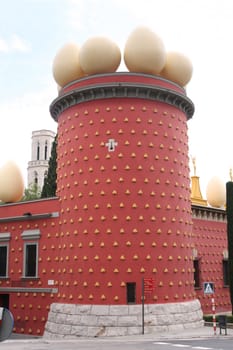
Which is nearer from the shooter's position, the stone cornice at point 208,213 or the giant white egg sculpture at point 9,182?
the stone cornice at point 208,213

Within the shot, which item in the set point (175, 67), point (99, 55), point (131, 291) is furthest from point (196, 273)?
point (99, 55)

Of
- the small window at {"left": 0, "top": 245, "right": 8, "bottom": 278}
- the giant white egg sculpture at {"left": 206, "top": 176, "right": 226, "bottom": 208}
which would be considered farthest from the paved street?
the giant white egg sculpture at {"left": 206, "top": 176, "right": 226, "bottom": 208}

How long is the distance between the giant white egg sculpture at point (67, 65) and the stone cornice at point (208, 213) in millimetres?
11421

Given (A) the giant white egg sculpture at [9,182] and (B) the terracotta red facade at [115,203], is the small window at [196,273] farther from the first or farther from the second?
(A) the giant white egg sculpture at [9,182]

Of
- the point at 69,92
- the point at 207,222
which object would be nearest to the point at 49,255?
the point at 69,92

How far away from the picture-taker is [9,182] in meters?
30.0

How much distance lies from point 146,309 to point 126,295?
3.84 ft

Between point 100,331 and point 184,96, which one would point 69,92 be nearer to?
point 184,96

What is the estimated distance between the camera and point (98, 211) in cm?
2292

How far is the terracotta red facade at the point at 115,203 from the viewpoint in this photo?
22406mm

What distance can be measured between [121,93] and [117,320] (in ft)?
38.0

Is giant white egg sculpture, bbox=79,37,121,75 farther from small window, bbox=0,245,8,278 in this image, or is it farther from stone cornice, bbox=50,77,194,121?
small window, bbox=0,245,8,278

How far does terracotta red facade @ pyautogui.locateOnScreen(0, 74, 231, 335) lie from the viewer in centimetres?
2241

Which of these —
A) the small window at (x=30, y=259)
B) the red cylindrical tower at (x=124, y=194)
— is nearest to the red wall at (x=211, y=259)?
the red cylindrical tower at (x=124, y=194)
